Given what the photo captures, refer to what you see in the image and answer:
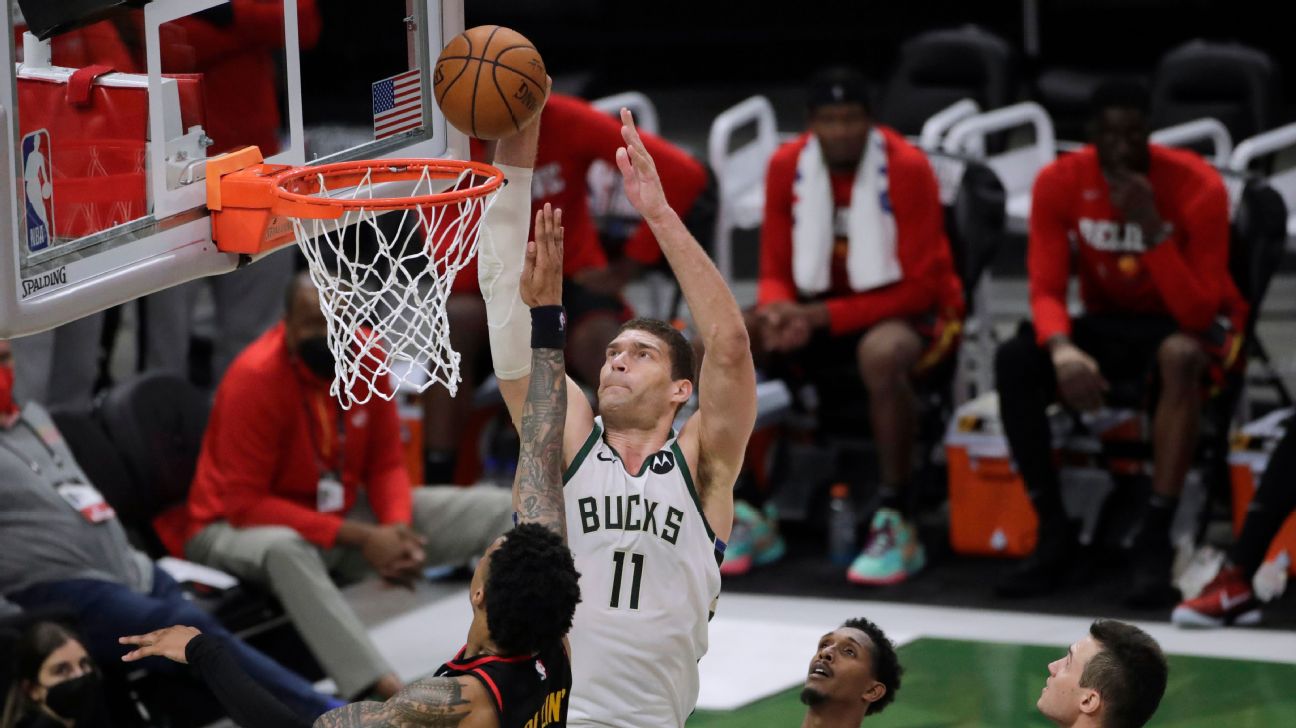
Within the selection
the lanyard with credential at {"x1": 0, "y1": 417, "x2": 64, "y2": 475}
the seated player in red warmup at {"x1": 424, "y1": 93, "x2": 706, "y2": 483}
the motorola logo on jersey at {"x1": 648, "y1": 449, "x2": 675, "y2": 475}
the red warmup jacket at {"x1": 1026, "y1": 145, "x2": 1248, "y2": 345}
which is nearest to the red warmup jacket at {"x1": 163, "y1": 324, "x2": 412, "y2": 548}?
the lanyard with credential at {"x1": 0, "y1": 417, "x2": 64, "y2": 475}

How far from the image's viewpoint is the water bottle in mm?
7270

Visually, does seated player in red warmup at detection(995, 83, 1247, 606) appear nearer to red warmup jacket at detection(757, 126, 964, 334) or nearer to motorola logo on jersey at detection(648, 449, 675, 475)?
red warmup jacket at detection(757, 126, 964, 334)

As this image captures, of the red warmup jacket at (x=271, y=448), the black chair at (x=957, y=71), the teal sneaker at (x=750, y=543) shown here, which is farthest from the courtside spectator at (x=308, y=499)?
the black chair at (x=957, y=71)

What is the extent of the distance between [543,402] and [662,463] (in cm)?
30

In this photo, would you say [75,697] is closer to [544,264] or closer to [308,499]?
[308,499]

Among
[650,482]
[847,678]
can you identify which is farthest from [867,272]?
[650,482]

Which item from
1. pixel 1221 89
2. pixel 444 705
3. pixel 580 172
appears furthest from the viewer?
pixel 1221 89

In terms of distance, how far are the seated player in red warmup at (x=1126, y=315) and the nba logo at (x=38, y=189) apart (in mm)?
3919

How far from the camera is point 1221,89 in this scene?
889cm

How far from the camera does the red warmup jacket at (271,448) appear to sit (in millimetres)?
6172

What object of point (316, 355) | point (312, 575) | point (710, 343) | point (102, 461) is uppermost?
point (710, 343)

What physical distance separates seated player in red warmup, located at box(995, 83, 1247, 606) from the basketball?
3111 mm

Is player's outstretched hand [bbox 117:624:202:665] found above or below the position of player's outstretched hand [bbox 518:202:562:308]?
below

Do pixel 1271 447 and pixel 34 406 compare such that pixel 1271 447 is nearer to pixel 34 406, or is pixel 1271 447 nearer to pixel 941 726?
pixel 941 726
